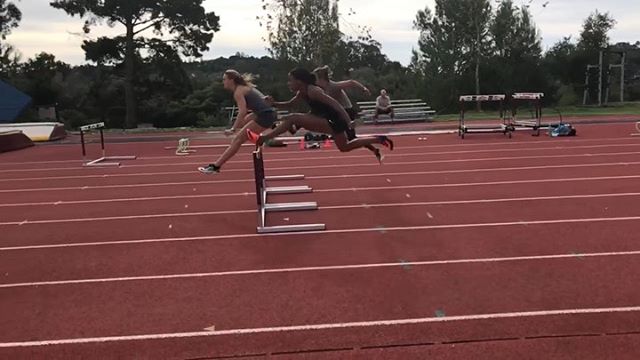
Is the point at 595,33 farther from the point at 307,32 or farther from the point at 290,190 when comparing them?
the point at 290,190

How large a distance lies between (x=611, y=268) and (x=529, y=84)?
28199 mm

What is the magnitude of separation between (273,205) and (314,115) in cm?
156

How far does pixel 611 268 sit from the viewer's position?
546 cm

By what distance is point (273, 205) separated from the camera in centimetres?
838

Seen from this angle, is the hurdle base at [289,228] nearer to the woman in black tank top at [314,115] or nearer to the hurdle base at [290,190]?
the woman in black tank top at [314,115]

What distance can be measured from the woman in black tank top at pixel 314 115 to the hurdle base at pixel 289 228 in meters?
0.99

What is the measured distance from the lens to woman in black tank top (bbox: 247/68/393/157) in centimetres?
721

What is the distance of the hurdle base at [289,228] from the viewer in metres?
7.08

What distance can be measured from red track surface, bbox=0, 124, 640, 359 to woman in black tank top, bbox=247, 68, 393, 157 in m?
1.10

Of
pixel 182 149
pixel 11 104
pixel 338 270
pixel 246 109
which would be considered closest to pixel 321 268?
pixel 338 270

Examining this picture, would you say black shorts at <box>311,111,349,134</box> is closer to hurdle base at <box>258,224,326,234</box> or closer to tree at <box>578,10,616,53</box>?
hurdle base at <box>258,224,326,234</box>

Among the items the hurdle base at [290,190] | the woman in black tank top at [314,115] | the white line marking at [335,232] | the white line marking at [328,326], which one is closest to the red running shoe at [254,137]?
the woman in black tank top at [314,115]

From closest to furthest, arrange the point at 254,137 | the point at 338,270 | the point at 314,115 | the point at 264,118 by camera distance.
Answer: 1. the point at 338,270
2. the point at 314,115
3. the point at 254,137
4. the point at 264,118

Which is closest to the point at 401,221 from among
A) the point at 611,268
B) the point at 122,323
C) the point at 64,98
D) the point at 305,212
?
the point at 305,212
